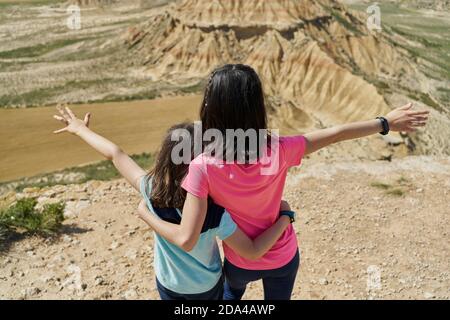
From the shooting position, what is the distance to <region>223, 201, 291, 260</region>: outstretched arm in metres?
3.08

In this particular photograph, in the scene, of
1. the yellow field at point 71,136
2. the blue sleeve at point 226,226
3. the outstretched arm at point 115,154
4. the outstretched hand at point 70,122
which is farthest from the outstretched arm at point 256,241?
the yellow field at point 71,136

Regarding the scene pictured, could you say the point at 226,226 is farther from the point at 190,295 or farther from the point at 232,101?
the point at 232,101

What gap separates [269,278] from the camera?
361cm

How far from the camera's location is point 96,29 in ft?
165

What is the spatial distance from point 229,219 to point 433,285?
5305 mm

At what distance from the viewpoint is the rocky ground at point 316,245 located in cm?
666

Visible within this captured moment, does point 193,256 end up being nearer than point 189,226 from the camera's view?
No

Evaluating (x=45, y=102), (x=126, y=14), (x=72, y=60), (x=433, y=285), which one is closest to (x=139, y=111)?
(x=45, y=102)
